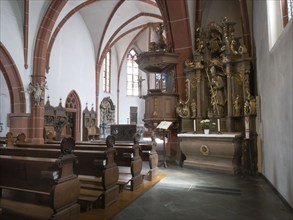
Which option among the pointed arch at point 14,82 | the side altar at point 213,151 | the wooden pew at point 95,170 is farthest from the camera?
the pointed arch at point 14,82

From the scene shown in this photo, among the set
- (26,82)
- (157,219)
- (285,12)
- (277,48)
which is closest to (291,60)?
(277,48)

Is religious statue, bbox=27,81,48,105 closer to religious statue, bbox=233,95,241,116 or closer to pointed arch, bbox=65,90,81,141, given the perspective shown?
pointed arch, bbox=65,90,81,141

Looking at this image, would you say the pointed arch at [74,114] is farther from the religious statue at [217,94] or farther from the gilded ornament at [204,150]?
the gilded ornament at [204,150]

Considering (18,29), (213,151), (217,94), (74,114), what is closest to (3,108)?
(74,114)

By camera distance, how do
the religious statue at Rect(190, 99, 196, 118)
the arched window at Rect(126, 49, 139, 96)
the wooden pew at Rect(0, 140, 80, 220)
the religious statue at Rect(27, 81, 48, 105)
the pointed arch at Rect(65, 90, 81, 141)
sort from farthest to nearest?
the arched window at Rect(126, 49, 139, 96) < the pointed arch at Rect(65, 90, 81, 141) < the religious statue at Rect(27, 81, 48, 105) < the religious statue at Rect(190, 99, 196, 118) < the wooden pew at Rect(0, 140, 80, 220)

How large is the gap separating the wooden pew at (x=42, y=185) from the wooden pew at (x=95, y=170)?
45 cm

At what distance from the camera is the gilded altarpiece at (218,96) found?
621cm

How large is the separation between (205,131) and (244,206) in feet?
9.88

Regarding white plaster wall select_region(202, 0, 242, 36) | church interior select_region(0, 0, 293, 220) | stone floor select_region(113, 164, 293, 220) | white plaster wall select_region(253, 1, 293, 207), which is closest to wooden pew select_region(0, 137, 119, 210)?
church interior select_region(0, 0, 293, 220)

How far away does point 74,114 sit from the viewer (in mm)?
13406

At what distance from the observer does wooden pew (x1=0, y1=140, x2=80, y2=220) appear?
263 cm

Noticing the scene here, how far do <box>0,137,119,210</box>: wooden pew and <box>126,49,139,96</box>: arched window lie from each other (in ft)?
53.4

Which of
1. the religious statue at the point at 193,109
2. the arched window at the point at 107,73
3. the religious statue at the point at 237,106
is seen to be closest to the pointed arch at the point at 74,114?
the arched window at the point at 107,73

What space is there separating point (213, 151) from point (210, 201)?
8.17 feet
